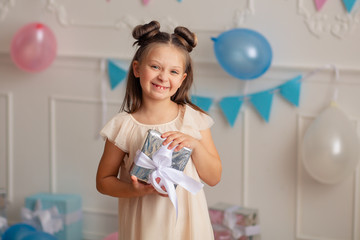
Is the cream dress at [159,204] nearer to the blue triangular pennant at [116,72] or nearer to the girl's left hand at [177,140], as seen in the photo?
the girl's left hand at [177,140]

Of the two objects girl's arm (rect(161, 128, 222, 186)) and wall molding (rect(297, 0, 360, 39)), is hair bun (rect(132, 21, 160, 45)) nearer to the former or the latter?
girl's arm (rect(161, 128, 222, 186))

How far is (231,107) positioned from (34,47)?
120cm

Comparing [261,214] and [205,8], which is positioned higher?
[205,8]

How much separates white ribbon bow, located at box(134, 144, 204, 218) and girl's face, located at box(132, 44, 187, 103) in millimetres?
170

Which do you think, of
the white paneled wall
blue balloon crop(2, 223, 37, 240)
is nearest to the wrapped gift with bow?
the white paneled wall

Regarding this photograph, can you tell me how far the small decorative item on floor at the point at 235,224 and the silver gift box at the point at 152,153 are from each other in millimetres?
1295

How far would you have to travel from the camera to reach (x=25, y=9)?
342cm

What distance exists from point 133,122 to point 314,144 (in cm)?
124

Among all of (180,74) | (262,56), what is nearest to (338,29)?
(262,56)

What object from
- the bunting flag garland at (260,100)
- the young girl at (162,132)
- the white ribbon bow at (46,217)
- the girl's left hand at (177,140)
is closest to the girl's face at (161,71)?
the young girl at (162,132)

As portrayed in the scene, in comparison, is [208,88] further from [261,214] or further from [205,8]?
[261,214]

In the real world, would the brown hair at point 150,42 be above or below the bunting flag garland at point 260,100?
above

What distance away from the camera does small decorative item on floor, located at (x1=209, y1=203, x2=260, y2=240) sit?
2727mm

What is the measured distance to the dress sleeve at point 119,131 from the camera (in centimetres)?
158
